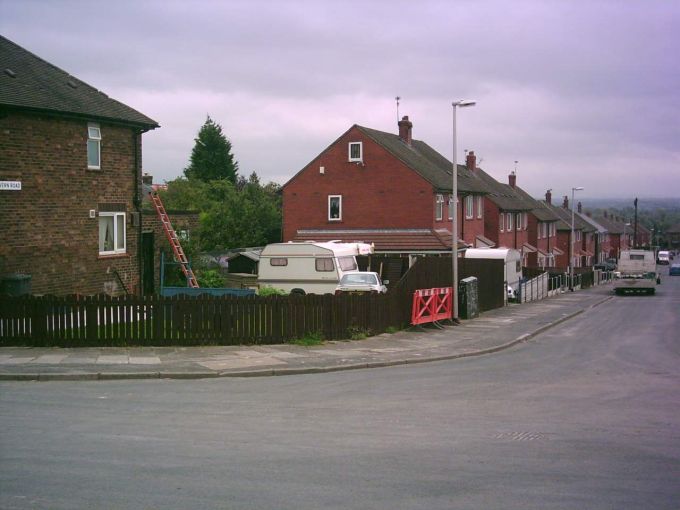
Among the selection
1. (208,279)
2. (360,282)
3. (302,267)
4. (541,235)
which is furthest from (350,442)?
(541,235)

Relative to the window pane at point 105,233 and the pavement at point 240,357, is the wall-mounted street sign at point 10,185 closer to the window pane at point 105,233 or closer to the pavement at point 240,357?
the window pane at point 105,233

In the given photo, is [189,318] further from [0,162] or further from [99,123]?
[99,123]

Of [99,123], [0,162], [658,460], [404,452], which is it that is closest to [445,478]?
[404,452]

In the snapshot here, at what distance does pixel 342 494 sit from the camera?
294 inches

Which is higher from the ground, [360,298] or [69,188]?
[69,188]

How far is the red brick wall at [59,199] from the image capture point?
2173cm

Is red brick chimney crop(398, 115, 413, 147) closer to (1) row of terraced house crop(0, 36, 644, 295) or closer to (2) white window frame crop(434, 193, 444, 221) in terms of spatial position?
(2) white window frame crop(434, 193, 444, 221)

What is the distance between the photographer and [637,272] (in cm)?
5406

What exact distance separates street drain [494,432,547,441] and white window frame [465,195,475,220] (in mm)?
41082

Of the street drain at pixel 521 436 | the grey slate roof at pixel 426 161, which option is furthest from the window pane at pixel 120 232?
the grey slate roof at pixel 426 161

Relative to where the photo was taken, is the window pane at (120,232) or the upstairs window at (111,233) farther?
the window pane at (120,232)

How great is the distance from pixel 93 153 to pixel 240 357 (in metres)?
11.4

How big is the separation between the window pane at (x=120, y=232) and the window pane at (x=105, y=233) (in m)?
0.29

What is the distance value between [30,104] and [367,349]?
12099 millimetres
